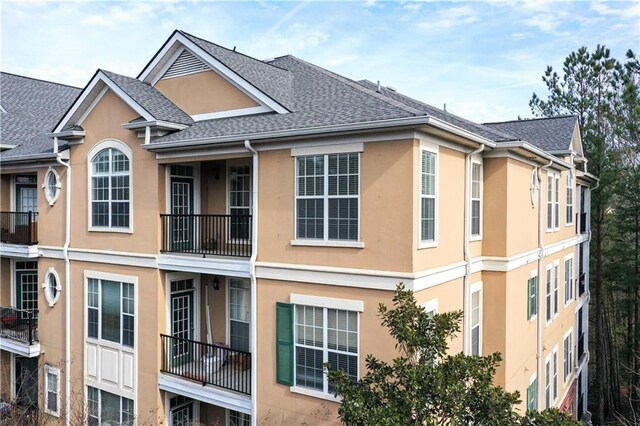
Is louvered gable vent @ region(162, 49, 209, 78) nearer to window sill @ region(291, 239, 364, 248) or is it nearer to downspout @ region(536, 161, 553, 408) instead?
window sill @ region(291, 239, 364, 248)

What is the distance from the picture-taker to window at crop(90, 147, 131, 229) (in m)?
13.2

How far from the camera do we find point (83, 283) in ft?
46.4

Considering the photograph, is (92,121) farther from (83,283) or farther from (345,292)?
(345,292)

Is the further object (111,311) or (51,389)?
(51,389)

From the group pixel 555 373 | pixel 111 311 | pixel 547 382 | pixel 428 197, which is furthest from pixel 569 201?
pixel 111 311

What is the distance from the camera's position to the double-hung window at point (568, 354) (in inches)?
752

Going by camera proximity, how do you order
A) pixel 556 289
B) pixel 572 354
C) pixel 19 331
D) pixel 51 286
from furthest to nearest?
1. pixel 572 354
2. pixel 556 289
3. pixel 19 331
4. pixel 51 286

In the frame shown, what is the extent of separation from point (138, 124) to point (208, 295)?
491 cm

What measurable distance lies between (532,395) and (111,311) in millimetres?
12480

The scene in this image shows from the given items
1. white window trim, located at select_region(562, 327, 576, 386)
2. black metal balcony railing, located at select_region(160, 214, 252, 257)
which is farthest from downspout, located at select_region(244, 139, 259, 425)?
white window trim, located at select_region(562, 327, 576, 386)

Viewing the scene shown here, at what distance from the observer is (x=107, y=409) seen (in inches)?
531

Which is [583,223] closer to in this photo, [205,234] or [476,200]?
[476,200]

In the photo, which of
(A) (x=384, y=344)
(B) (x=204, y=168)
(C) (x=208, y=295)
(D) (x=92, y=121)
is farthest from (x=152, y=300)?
(A) (x=384, y=344)

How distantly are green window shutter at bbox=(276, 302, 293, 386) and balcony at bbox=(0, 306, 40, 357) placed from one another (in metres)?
9.32
